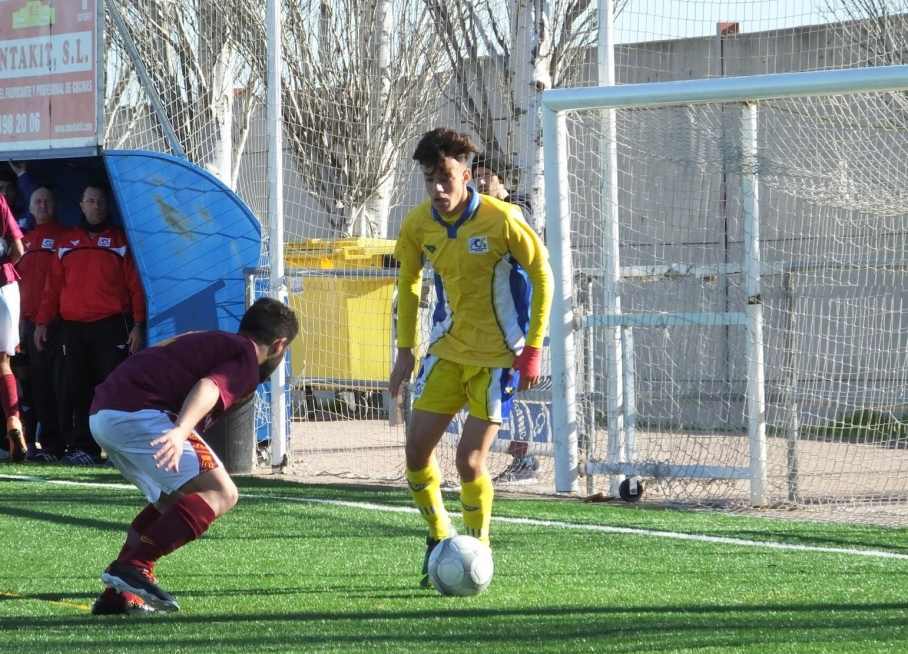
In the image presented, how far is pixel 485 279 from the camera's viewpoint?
210 inches

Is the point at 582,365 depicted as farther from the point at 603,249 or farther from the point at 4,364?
the point at 4,364

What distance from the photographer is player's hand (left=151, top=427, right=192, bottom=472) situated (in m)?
4.05

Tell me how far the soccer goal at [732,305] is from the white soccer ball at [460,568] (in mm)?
3673

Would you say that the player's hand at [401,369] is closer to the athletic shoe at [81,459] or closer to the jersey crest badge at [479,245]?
the jersey crest badge at [479,245]

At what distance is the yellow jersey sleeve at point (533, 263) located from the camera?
5160 millimetres

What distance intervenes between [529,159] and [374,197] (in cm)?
858

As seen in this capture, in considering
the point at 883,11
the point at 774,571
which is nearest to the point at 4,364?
the point at 774,571

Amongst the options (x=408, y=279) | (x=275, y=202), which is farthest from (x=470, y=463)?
(x=275, y=202)

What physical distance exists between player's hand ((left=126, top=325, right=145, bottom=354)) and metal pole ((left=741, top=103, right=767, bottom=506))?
16.2ft

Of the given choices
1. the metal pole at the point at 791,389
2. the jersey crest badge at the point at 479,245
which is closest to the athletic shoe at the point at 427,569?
the jersey crest badge at the point at 479,245

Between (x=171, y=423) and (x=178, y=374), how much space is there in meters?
0.19

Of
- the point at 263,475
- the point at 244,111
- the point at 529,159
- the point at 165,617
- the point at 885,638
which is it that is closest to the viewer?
the point at 885,638

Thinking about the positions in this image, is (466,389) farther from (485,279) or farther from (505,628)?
(505,628)

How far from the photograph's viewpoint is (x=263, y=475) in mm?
9523
